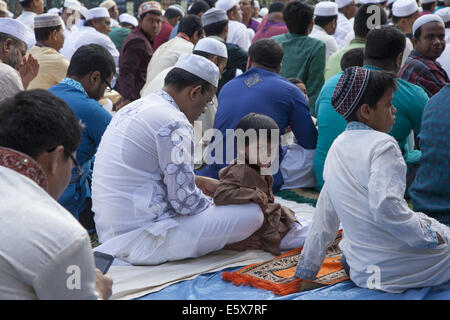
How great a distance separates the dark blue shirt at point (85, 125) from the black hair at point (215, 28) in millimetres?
2779

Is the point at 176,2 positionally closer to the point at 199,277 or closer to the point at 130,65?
the point at 130,65

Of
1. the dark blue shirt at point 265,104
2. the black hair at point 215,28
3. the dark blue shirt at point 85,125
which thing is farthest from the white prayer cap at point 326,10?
the dark blue shirt at point 85,125

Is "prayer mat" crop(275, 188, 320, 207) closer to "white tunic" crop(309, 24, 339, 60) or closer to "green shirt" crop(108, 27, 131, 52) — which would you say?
"white tunic" crop(309, 24, 339, 60)

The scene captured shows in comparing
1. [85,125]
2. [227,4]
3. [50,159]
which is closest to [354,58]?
[85,125]

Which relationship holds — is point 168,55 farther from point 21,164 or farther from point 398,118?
point 21,164

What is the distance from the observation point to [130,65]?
7.25 metres

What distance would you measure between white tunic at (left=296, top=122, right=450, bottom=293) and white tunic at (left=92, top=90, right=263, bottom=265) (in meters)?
0.67

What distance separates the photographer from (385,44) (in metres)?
3.93

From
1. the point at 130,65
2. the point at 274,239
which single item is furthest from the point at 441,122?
the point at 130,65

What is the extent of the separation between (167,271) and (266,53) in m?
2.04

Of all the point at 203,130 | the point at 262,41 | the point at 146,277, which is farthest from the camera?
the point at 203,130

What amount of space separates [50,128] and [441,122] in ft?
7.75

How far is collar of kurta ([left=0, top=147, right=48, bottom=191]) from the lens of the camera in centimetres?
148

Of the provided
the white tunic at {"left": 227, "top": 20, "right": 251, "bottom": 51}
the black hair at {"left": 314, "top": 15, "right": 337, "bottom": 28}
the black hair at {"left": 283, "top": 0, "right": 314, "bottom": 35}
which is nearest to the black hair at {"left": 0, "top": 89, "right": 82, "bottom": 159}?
the black hair at {"left": 283, "top": 0, "right": 314, "bottom": 35}
